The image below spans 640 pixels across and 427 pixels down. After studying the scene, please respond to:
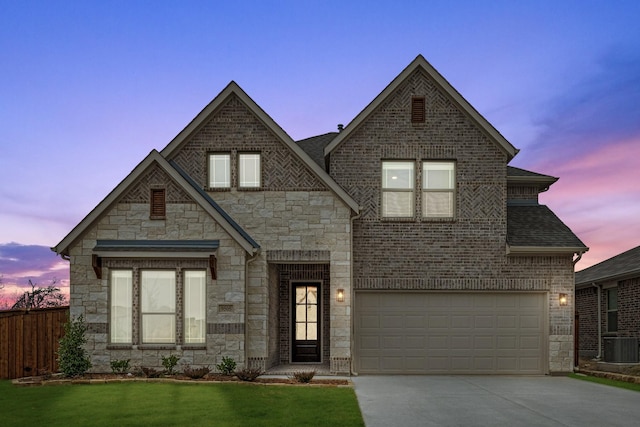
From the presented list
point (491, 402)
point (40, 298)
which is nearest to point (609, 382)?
point (491, 402)

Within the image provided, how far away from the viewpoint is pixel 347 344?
1616cm

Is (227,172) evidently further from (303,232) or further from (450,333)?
(450,333)

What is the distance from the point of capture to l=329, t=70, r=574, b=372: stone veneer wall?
16969 millimetres

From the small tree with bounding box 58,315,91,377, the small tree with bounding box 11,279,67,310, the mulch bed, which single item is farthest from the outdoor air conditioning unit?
the small tree with bounding box 11,279,67,310

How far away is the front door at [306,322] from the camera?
1855cm

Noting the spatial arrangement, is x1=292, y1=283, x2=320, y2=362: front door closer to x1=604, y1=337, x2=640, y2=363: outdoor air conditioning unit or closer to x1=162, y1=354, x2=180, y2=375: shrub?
x1=162, y1=354, x2=180, y2=375: shrub

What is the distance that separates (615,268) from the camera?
2261 cm

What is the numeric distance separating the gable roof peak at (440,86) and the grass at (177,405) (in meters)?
7.51

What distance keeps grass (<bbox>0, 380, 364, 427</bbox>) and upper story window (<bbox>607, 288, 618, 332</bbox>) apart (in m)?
13.1

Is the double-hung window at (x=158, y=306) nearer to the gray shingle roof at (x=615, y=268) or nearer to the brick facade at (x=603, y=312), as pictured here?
the gray shingle roof at (x=615, y=268)

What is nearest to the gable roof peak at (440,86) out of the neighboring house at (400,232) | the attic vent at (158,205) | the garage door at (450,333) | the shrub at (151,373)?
the neighboring house at (400,232)

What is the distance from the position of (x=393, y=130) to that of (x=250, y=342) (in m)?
→ 7.28

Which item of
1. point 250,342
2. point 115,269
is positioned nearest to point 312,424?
point 250,342

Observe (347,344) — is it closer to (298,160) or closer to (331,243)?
(331,243)
